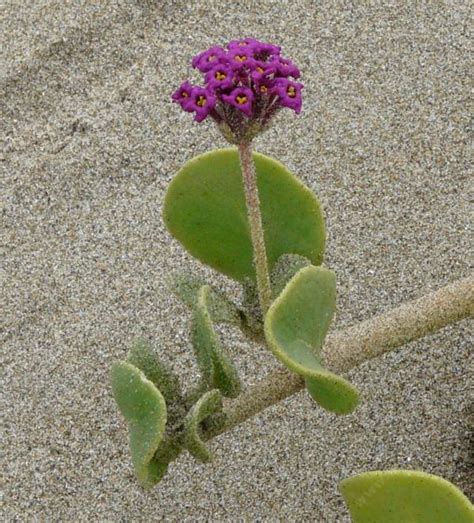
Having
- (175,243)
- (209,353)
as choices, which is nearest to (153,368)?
(209,353)

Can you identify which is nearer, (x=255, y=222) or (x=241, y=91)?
(x=241, y=91)

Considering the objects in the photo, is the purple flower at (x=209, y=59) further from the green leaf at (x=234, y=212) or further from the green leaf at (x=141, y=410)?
the green leaf at (x=141, y=410)

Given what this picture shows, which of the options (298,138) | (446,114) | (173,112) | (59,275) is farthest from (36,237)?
(446,114)

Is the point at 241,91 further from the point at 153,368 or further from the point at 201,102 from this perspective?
the point at 153,368

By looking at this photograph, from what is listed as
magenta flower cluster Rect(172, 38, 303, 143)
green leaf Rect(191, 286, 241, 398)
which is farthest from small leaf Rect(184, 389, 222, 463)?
magenta flower cluster Rect(172, 38, 303, 143)

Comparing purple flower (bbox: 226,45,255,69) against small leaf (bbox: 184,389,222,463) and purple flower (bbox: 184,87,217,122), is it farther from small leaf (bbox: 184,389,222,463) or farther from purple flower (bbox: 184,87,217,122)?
small leaf (bbox: 184,389,222,463)

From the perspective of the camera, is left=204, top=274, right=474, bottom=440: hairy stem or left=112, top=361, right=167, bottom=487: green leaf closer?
left=112, top=361, right=167, bottom=487: green leaf
